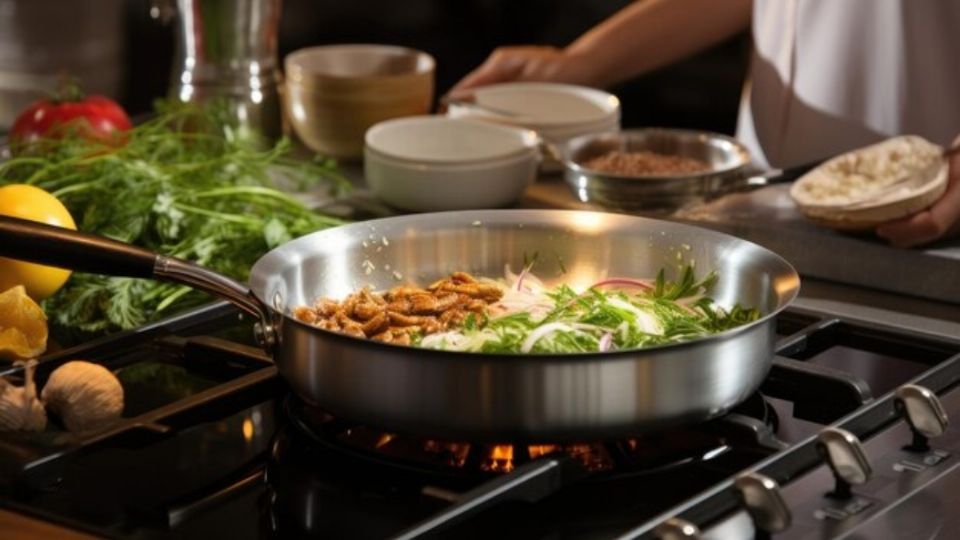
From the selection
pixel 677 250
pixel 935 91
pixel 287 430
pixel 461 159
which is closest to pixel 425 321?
pixel 287 430

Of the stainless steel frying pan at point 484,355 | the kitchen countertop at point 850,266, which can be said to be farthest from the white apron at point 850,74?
the stainless steel frying pan at point 484,355

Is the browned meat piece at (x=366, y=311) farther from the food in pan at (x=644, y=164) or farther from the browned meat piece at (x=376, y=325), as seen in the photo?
the food in pan at (x=644, y=164)

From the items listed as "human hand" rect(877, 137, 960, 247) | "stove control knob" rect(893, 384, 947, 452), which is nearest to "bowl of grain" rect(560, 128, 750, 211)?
"human hand" rect(877, 137, 960, 247)

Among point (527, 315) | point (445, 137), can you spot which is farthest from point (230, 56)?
point (527, 315)

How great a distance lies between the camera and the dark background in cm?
325

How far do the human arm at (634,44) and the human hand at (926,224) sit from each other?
2.38 feet

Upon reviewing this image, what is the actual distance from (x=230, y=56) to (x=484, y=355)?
1104 mm

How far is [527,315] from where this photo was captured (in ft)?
3.74

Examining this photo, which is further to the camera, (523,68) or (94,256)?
(523,68)

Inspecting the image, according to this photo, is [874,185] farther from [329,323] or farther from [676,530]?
[676,530]

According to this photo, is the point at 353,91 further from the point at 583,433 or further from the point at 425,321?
the point at 583,433

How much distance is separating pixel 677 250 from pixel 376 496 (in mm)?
378

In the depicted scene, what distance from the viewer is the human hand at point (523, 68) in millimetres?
2178

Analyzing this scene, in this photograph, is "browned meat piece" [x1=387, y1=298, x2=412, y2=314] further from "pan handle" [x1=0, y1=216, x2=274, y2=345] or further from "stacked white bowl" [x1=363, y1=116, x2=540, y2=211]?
"stacked white bowl" [x1=363, y1=116, x2=540, y2=211]
